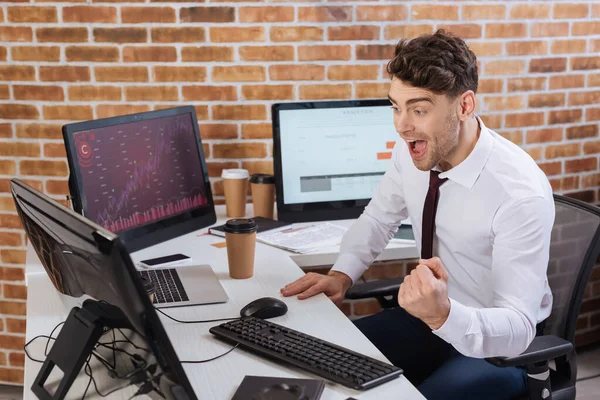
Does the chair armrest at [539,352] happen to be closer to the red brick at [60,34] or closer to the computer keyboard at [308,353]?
the computer keyboard at [308,353]

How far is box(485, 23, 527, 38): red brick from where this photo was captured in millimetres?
3016

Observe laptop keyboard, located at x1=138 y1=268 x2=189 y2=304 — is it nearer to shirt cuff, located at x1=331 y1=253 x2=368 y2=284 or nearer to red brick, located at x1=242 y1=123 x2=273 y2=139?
shirt cuff, located at x1=331 y1=253 x2=368 y2=284

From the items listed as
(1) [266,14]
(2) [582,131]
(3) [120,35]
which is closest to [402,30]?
(1) [266,14]

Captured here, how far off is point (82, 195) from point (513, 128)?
184 cm

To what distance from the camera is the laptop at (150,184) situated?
6.60ft

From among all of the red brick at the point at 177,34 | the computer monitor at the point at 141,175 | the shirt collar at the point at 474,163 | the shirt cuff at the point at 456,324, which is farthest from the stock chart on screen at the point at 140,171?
the shirt cuff at the point at 456,324

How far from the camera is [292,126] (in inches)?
104

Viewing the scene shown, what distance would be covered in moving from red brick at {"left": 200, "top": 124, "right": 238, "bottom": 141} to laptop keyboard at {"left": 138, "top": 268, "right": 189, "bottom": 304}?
946 millimetres

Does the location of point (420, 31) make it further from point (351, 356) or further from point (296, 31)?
point (351, 356)

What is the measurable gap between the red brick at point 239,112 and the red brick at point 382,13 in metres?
0.52

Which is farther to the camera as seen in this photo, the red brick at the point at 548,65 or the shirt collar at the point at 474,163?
the red brick at the point at 548,65

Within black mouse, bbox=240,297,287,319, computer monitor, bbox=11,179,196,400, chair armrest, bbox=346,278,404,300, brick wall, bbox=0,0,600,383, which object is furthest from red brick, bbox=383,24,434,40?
computer monitor, bbox=11,179,196,400

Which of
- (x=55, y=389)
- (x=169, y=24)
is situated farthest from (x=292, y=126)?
(x=55, y=389)

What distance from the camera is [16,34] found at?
276 cm
